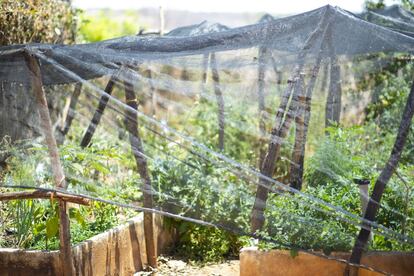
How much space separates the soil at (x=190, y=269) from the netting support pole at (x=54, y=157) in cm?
123

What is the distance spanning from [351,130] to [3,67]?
322 cm

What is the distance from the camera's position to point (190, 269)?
6434 mm

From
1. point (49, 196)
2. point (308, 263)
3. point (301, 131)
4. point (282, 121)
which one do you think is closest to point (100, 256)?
point (49, 196)

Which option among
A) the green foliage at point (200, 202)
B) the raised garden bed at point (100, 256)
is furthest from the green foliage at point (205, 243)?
the raised garden bed at point (100, 256)

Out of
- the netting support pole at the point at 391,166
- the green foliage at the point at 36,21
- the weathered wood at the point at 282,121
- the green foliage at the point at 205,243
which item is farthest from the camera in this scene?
the green foliage at the point at 205,243

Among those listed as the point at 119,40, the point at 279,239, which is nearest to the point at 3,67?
the point at 119,40

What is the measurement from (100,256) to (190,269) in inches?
48.2

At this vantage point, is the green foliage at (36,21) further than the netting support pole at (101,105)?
Yes

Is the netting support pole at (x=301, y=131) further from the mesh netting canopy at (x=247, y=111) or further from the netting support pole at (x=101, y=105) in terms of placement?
the netting support pole at (x=101, y=105)

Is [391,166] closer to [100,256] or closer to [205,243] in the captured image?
[100,256]

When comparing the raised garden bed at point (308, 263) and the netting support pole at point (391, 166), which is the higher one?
the netting support pole at point (391, 166)

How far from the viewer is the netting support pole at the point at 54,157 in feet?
16.3

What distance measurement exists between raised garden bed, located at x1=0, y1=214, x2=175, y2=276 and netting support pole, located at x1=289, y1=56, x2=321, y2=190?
1.53m

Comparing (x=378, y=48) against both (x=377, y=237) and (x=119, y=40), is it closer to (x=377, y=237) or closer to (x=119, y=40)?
(x=377, y=237)
